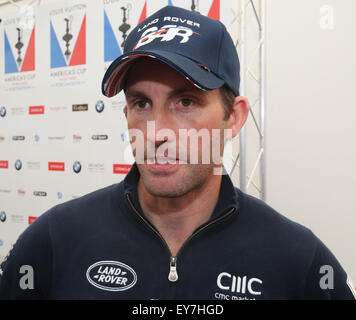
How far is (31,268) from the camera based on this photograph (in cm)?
83

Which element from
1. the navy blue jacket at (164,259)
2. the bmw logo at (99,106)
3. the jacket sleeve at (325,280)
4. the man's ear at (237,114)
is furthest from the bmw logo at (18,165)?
the jacket sleeve at (325,280)

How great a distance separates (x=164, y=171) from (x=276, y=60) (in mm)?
1777

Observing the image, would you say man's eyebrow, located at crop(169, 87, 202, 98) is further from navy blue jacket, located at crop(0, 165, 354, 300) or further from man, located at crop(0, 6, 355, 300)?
navy blue jacket, located at crop(0, 165, 354, 300)

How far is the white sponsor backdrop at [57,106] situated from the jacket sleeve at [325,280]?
1704mm

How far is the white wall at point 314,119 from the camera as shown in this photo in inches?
82.9

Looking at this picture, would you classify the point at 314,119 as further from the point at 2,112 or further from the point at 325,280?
the point at 2,112

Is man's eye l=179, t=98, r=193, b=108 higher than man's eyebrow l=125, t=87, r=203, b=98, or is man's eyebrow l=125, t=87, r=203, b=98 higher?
man's eyebrow l=125, t=87, r=203, b=98

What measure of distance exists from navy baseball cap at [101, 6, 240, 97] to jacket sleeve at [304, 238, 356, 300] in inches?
16.8

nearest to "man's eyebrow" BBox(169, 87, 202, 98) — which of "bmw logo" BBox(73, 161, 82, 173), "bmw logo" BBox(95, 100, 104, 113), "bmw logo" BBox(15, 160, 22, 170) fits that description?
"bmw logo" BBox(95, 100, 104, 113)

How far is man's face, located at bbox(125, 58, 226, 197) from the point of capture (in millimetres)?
743

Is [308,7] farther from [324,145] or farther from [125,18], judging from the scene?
[125,18]

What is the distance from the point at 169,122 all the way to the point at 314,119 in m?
1.69
